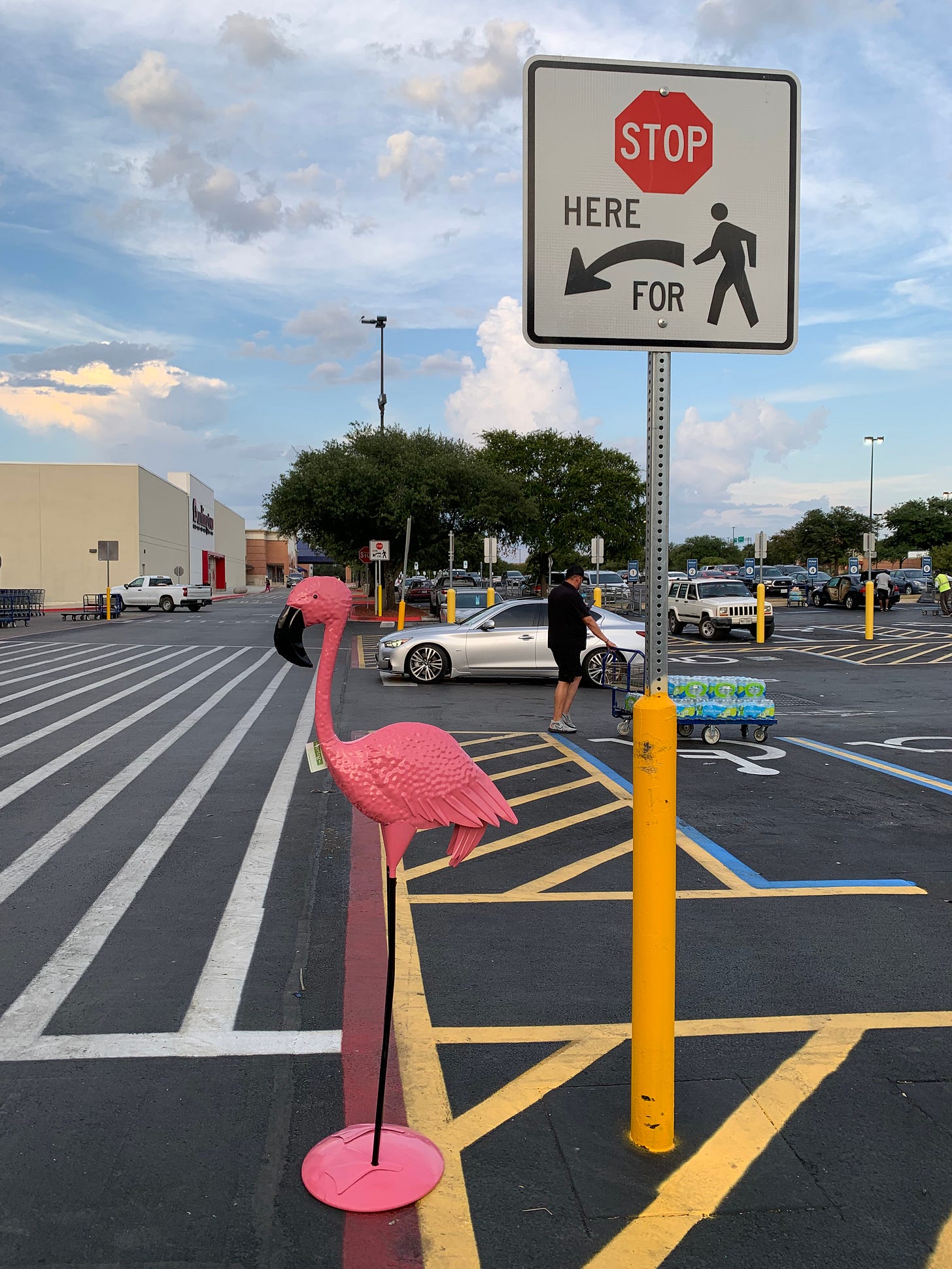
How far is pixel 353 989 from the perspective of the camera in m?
4.25

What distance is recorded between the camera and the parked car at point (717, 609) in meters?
27.9

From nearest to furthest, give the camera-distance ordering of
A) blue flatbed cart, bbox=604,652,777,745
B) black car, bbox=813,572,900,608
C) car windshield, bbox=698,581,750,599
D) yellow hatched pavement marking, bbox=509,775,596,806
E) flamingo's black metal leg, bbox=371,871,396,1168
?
flamingo's black metal leg, bbox=371,871,396,1168 < yellow hatched pavement marking, bbox=509,775,596,806 < blue flatbed cart, bbox=604,652,777,745 < car windshield, bbox=698,581,750,599 < black car, bbox=813,572,900,608

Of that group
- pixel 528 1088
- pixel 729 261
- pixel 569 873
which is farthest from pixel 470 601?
pixel 729 261

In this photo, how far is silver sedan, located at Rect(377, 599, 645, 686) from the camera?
16438mm

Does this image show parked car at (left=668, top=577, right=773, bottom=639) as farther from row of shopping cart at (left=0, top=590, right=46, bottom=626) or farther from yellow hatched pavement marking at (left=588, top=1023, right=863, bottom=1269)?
yellow hatched pavement marking at (left=588, top=1023, right=863, bottom=1269)

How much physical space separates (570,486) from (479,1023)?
58.4 meters

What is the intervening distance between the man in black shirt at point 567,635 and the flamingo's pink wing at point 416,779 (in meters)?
8.17

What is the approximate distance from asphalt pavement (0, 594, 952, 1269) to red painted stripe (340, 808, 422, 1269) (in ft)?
0.06

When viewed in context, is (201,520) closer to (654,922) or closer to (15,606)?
(15,606)

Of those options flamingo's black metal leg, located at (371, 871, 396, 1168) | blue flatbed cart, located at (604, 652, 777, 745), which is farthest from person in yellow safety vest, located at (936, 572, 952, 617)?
flamingo's black metal leg, located at (371, 871, 396, 1168)

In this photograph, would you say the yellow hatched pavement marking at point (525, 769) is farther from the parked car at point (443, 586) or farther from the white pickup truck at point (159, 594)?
the white pickup truck at point (159, 594)

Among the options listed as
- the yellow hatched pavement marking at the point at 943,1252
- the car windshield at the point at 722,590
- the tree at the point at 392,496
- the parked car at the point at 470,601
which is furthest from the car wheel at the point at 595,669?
the tree at the point at 392,496

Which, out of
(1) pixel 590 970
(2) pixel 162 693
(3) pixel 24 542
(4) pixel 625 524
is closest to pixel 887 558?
(4) pixel 625 524

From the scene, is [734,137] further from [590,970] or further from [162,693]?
[162,693]
